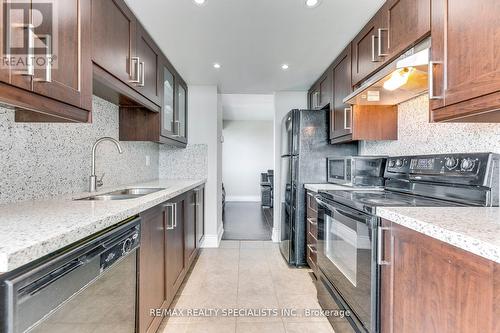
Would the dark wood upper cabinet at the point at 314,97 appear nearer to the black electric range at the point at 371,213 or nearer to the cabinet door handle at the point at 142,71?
the black electric range at the point at 371,213

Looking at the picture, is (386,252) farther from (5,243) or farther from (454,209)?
(5,243)

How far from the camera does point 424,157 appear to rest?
1.76m

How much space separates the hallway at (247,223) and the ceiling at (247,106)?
7.72 feet

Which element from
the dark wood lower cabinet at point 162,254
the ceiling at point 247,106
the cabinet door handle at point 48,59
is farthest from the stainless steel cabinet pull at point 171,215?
the ceiling at point 247,106

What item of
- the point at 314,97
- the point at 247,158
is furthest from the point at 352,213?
the point at 247,158

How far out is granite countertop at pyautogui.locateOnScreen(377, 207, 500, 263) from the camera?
0.74 metres

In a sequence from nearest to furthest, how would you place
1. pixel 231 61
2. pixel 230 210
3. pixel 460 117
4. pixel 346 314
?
pixel 460 117, pixel 346 314, pixel 231 61, pixel 230 210

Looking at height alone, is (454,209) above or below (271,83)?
below

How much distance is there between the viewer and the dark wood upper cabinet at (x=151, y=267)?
1455mm

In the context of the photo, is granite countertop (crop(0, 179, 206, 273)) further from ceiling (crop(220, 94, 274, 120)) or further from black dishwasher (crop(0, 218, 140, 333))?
ceiling (crop(220, 94, 274, 120))

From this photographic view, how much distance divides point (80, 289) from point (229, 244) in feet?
9.74

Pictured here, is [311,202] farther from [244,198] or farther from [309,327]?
[244,198]

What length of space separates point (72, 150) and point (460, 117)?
2.21 m

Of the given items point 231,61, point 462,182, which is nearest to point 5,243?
point 462,182
